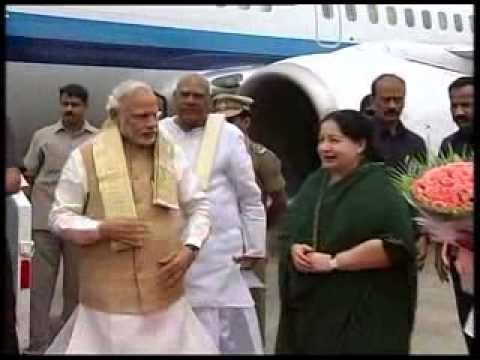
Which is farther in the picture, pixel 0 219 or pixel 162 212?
pixel 162 212

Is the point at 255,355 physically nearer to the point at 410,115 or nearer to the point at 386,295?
the point at 386,295

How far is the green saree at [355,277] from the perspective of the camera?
12.0 ft

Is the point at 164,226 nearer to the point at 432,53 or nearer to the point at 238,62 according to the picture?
the point at 238,62

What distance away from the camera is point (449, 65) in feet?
35.2

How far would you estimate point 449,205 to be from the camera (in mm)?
3471

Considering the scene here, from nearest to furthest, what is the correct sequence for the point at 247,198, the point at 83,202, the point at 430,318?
the point at 83,202
the point at 247,198
the point at 430,318

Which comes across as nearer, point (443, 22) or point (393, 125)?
point (393, 125)

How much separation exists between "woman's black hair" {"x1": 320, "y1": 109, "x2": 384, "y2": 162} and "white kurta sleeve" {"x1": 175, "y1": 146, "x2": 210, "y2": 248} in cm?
58

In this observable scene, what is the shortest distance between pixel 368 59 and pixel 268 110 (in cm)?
96

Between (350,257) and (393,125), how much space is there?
1.57m

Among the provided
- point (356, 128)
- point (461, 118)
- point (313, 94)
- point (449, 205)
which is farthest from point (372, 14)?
point (449, 205)

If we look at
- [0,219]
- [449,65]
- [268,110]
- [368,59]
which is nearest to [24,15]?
[268,110]

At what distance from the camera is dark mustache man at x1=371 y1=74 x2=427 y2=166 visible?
490cm

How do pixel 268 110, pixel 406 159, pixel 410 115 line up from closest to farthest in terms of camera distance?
pixel 406 159, pixel 410 115, pixel 268 110
